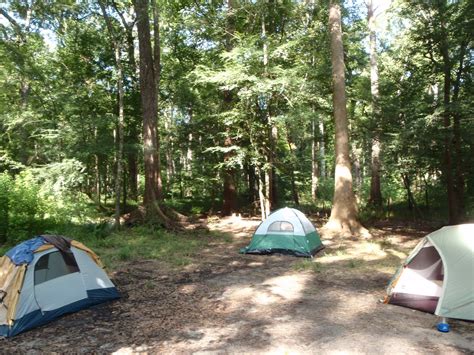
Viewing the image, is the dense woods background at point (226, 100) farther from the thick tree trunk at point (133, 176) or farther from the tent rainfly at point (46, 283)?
the tent rainfly at point (46, 283)

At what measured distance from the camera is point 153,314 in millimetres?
6688

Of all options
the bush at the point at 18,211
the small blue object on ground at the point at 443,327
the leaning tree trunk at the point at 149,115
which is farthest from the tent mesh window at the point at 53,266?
the leaning tree trunk at the point at 149,115

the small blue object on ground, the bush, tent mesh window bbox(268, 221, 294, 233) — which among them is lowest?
the small blue object on ground

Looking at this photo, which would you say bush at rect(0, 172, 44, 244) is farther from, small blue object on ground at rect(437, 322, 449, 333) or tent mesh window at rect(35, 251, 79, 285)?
small blue object on ground at rect(437, 322, 449, 333)

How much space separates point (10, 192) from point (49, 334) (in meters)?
7.76

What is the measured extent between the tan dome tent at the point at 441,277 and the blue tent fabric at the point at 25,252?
6477 mm

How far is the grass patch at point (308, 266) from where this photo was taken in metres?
9.59

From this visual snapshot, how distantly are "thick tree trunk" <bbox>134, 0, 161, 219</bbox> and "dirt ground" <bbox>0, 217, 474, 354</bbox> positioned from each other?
592 centimetres

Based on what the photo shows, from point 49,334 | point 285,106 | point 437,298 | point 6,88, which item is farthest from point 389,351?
point 6,88

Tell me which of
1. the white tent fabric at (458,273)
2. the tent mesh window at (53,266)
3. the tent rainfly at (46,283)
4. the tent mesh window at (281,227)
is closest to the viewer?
the white tent fabric at (458,273)

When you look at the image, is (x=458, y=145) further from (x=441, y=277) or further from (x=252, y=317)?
(x=252, y=317)

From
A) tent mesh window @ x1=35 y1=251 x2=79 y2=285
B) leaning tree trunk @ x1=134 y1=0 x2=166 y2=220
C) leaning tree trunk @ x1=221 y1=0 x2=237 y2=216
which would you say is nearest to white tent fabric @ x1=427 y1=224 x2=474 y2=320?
tent mesh window @ x1=35 y1=251 x2=79 y2=285

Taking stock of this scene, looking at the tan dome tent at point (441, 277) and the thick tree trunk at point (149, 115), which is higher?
the thick tree trunk at point (149, 115)

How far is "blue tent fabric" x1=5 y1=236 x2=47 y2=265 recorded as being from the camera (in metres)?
6.43
